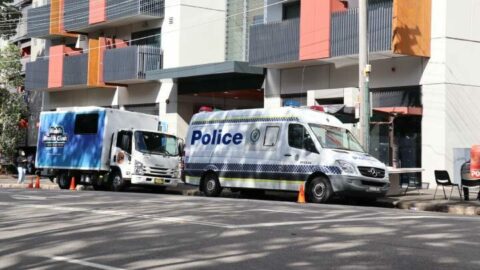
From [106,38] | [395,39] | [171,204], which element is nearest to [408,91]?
[395,39]

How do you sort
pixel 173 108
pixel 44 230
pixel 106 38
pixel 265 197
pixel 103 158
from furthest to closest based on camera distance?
pixel 106 38, pixel 173 108, pixel 103 158, pixel 265 197, pixel 44 230

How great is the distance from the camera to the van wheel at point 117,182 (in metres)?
24.2

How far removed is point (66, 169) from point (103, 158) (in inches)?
102

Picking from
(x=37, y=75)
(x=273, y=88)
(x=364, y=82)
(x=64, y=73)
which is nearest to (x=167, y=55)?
(x=273, y=88)

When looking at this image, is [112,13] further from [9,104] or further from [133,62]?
[9,104]

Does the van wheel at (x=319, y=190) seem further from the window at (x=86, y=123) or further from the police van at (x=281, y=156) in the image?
the window at (x=86, y=123)

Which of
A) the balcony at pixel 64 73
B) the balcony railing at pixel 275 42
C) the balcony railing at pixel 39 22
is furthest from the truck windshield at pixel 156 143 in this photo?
the balcony railing at pixel 39 22

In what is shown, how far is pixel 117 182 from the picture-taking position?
24516 mm

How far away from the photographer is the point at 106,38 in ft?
123

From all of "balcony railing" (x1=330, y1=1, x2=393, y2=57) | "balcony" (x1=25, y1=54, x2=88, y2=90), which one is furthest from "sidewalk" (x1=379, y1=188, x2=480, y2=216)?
"balcony" (x1=25, y1=54, x2=88, y2=90)

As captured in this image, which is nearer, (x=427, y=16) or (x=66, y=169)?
(x=427, y=16)

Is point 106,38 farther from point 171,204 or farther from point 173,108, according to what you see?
point 171,204

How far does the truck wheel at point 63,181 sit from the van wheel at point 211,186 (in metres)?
8.02

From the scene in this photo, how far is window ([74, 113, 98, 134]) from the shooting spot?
2521 cm
